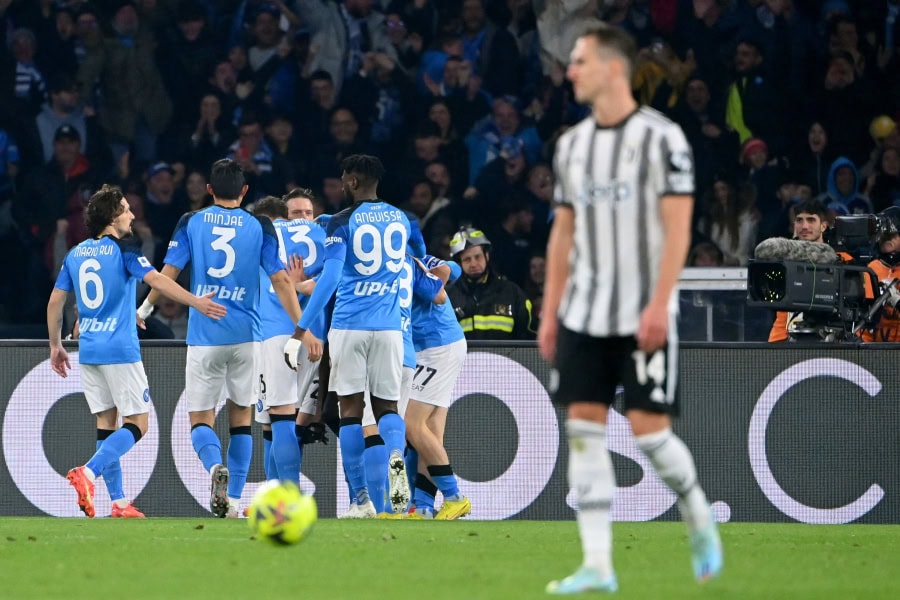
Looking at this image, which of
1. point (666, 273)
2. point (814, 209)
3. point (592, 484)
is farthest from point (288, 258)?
point (666, 273)

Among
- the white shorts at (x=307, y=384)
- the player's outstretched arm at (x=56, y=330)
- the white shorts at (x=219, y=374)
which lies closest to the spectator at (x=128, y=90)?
the white shorts at (x=307, y=384)

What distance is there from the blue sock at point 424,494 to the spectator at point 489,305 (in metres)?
1.89

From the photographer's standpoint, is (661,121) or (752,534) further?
(752,534)

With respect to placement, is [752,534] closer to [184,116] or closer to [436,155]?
[436,155]

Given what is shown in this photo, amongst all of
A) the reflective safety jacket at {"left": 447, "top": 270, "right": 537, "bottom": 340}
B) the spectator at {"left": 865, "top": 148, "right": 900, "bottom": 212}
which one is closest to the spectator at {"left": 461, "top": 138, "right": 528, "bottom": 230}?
the reflective safety jacket at {"left": 447, "top": 270, "right": 537, "bottom": 340}

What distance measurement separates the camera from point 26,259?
593 inches

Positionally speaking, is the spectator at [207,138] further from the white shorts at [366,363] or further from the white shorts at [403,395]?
the white shorts at [366,363]

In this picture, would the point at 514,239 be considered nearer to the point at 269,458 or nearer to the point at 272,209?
the point at 272,209

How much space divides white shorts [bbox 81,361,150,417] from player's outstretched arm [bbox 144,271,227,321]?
64 centimetres

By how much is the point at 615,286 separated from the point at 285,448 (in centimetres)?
523

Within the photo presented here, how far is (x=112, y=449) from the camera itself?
9930 millimetres

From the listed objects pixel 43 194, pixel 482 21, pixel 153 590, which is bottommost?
pixel 153 590

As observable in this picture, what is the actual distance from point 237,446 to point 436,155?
556cm

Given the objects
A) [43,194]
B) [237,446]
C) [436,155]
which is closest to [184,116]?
[43,194]
